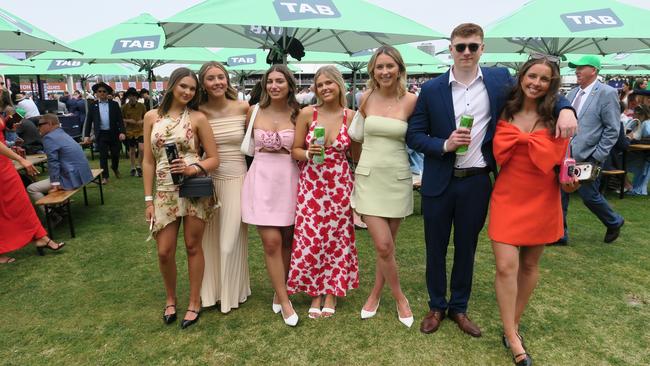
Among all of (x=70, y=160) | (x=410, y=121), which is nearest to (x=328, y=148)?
(x=410, y=121)

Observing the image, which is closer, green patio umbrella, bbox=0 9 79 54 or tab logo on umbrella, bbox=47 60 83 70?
green patio umbrella, bbox=0 9 79 54

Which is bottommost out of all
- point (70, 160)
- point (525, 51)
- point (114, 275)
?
point (114, 275)

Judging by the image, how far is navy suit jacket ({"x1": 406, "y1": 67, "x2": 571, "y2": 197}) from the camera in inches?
107

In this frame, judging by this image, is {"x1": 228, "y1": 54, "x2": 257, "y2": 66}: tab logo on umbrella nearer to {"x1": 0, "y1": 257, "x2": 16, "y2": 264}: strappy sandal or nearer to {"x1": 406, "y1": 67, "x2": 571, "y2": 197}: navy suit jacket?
{"x1": 0, "y1": 257, "x2": 16, "y2": 264}: strappy sandal

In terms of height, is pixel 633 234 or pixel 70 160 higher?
pixel 70 160

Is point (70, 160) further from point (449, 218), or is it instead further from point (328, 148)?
point (449, 218)

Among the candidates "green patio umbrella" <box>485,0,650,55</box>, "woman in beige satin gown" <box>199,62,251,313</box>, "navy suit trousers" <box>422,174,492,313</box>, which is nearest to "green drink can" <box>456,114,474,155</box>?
"navy suit trousers" <box>422,174,492,313</box>

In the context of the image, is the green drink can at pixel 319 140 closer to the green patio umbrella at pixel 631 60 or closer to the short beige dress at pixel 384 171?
the short beige dress at pixel 384 171

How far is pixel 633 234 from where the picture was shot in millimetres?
5379

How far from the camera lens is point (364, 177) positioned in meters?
3.05

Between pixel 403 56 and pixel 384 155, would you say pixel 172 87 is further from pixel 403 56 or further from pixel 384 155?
pixel 403 56

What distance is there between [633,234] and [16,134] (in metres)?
10.6

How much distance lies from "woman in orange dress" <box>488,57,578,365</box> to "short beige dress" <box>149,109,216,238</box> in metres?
2.04

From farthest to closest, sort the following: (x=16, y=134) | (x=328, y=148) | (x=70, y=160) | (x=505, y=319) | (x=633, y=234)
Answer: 1. (x=16, y=134)
2. (x=70, y=160)
3. (x=633, y=234)
4. (x=328, y=148)
5. (x=505, y=319)
